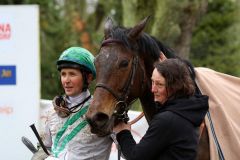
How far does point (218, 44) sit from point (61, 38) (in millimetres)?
4093

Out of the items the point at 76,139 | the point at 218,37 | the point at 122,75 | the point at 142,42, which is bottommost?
the point at 218,37

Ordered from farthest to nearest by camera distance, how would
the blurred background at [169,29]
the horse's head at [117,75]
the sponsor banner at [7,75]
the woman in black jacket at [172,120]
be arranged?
the blurred background at [169,29] < the sponsor banner at [7,75] < the horse's head at [117,75] < the woman in black jacket at [172,120]

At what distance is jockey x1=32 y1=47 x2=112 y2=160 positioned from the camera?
364 centimetres

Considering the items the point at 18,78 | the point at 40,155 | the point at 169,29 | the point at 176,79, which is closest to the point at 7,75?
the point at 18,78

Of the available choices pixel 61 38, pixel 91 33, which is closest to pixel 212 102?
pixel 61 38

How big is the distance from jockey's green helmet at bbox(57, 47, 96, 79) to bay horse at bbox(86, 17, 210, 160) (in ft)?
0.26

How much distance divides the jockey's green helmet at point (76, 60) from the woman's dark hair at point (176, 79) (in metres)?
0.57

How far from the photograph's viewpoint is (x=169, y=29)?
8766mm

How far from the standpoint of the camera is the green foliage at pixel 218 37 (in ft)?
42.5

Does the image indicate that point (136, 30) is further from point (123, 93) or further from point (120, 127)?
point (120, 127)

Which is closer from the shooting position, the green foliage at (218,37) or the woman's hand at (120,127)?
the woman's hand at (120,127)

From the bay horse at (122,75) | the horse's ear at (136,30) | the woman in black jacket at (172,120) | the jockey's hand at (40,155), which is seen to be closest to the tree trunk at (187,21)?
the bay horse at (122,75)

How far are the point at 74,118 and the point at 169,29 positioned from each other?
5.27 m

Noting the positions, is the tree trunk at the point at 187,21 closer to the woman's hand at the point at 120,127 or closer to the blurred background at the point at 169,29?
the blurred background at the point at 169,29
